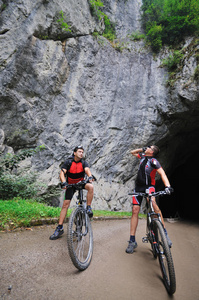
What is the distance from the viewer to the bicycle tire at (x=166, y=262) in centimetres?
203

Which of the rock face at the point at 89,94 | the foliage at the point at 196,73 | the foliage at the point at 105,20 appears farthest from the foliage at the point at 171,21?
the foliage at the point at 196,73

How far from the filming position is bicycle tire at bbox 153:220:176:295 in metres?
2.03

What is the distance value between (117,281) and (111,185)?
9663 mm

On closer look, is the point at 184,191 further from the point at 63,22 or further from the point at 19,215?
the point at 19,215

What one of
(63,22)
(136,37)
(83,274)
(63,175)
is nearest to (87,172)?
(63,175)

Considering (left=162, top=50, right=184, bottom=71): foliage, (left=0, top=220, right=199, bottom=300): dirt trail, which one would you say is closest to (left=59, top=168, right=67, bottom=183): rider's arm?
(left=0, top=220, right=199, bottom=300): dirt trail

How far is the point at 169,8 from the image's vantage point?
45.5 feet

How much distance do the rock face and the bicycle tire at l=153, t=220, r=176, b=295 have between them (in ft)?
20.6

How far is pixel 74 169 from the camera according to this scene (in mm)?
3701

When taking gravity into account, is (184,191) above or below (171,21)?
below

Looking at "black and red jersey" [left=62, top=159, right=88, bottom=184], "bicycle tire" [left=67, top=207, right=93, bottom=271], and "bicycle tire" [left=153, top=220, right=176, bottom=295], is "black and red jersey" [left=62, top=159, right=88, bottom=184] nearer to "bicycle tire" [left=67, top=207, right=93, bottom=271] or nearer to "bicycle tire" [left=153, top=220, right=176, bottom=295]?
"bicycle tire" [left=67, top=207, right=93, bottom=271]

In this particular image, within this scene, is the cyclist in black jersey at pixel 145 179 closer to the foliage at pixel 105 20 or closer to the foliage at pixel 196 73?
the foliage at pixel 196 73

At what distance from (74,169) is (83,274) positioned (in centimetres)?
190

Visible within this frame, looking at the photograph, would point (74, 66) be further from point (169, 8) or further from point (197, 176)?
point (197, 176)
